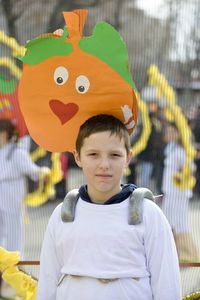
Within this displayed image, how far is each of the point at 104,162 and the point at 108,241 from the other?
278mm

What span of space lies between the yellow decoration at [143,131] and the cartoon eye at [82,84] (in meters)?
3.13

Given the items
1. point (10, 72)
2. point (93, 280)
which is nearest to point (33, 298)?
point (93, 280)

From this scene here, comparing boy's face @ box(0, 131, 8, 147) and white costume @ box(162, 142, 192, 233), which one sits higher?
boy's face @ box(0, 131, 8, 147)

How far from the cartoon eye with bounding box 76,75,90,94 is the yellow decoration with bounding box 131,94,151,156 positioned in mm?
3128

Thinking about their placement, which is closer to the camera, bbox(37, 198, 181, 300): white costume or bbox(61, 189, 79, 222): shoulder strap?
bbox(37, 198, 181, 300): white costume

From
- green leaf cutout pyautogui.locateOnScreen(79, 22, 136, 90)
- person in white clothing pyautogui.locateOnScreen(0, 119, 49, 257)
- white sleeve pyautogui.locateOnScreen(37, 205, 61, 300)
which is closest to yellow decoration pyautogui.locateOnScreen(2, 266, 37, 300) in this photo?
white sleeve pyautogui.locateOnScreen(37, 205, 61, 300)

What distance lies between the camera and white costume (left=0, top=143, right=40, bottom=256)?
611cm

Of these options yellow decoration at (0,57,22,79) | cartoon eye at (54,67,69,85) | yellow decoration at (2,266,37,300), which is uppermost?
yellow decoration at (0,57,22,79)

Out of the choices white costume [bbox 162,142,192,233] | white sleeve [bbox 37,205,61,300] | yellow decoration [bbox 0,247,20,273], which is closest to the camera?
white sleeve [bbox 37,205,61,300]

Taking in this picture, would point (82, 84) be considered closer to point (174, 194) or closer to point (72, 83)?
point (72, 83)

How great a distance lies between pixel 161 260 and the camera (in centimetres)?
254

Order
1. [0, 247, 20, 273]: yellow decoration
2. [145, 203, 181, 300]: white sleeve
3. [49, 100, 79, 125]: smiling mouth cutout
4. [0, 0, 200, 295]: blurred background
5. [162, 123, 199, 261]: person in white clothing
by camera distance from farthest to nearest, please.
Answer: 1. [162, 123, 199, 261]: person in white clothing
2. [0, 0, 200, 295]: blurred background
3. [0, 247, 20, 273]: yellow decoration
4. [49, 100, 79, 125]: smiling mouth cutout
5. [145, 203, 181, 300]: white sleeve

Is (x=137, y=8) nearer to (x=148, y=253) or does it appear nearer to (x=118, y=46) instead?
(x=118, y=46)

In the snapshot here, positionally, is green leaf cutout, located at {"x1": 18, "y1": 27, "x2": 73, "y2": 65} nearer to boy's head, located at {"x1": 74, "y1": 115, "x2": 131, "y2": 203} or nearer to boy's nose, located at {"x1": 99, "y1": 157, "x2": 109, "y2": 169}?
boy's head, located at {"x1": 74, "y1": 115, "x2": 131, "y2": 203}
